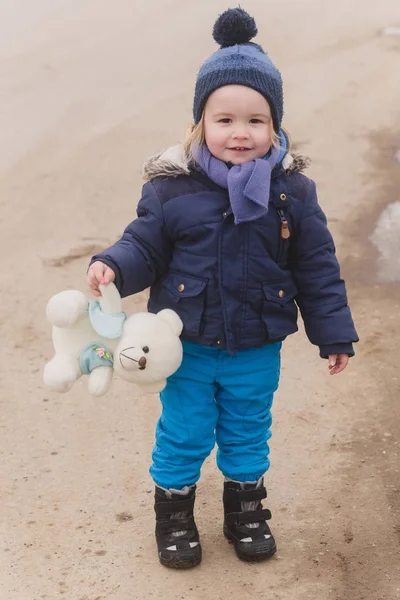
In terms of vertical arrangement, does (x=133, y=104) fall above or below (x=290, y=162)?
below

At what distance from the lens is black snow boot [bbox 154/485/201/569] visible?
2.70m

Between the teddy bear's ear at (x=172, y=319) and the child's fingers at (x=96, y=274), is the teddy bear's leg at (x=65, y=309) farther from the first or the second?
the teddy bear's ear at (x=172, y=319)

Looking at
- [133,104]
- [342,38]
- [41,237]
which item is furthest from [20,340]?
[342,38]

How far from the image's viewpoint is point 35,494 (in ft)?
10.0

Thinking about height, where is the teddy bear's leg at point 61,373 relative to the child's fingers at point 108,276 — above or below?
below

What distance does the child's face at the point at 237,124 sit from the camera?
2.51 meters

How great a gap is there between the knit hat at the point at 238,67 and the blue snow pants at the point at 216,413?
2.04ft

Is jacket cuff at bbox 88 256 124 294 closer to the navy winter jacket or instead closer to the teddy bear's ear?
the navy winter jacket

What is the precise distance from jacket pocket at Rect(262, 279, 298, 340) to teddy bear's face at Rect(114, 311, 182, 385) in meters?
0.25

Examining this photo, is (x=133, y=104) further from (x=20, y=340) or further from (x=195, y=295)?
(x=195, y=295)

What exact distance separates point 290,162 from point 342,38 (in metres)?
3.85

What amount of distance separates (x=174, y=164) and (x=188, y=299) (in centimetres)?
35

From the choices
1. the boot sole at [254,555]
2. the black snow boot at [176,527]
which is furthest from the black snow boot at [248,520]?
the black snow boot at [176,527]

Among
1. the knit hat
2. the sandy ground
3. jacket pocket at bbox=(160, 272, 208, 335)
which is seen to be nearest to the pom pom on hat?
the knit hat
